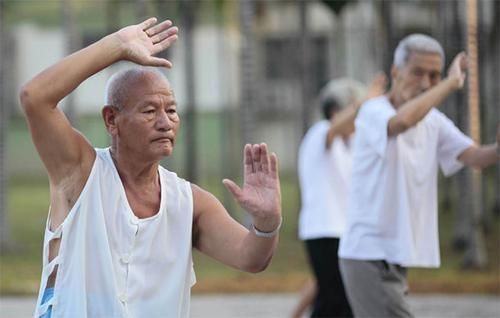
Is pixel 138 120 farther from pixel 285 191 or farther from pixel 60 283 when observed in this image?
pixel 285 191

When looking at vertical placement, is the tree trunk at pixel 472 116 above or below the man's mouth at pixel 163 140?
below

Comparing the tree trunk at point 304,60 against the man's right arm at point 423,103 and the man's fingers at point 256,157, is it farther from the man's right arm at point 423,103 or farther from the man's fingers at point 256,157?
the man's fingers at point 256,157

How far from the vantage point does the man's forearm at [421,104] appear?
760 centimetres

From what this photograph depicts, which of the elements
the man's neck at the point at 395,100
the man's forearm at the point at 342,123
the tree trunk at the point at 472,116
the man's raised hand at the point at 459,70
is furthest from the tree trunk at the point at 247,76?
the man's raised hand at the point at 459,70

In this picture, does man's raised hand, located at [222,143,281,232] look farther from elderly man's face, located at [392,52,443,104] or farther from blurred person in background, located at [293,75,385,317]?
blurred person in background, located at [293,75,385,317]

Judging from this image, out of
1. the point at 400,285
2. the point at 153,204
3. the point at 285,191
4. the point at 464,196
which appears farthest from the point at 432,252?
the point at 285,191

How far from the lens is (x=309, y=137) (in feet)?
37.1

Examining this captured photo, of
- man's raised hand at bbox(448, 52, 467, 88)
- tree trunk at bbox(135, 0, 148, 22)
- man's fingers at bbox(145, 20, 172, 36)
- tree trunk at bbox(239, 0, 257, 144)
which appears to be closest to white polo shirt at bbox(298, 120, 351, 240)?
man's raised hand at bbox(448, 52, 467, 88)

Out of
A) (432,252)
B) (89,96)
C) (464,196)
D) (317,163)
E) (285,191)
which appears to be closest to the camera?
(432,252)

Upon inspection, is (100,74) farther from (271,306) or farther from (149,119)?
(149,119)

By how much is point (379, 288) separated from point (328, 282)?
290cm

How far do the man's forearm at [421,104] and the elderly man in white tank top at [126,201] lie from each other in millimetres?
2293

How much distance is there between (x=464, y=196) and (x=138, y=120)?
12151mm

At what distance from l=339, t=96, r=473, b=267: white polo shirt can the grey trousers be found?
0.21 ft
